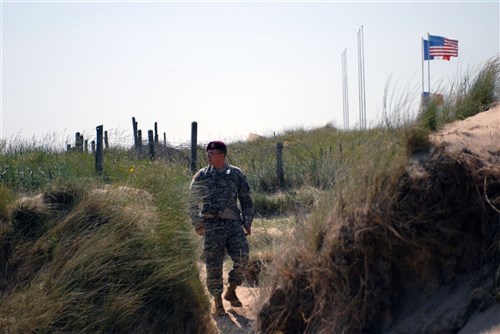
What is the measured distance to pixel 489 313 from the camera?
4527 mm

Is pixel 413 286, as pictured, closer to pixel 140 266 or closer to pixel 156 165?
pixel 140 266

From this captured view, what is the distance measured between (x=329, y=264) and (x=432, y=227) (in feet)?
2.45

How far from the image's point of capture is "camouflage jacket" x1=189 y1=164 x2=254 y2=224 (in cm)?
872

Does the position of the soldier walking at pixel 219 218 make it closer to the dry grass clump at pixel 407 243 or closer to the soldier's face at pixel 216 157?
the soldier's face at pixel 216 157

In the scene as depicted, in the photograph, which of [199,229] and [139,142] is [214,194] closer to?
[199,229]

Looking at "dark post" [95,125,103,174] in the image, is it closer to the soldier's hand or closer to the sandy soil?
the soldier's hand

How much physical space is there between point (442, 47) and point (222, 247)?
1246 cm

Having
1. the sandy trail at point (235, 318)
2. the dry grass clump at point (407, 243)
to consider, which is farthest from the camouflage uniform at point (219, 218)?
the dry grass clump at point (407, 243)

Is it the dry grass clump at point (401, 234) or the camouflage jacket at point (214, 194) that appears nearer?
the dry grass clump at point (401, 234)

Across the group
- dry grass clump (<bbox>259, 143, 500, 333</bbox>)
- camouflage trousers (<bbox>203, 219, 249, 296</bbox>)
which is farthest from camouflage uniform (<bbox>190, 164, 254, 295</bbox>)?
dry grass clump (<bbox>259, 143, 500, 333</bbox>)

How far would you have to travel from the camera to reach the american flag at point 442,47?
19.3 metres

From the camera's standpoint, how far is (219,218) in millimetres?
8789

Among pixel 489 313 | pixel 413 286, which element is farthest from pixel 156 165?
pixel 489 313

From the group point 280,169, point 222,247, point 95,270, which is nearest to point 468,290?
point 95,270
